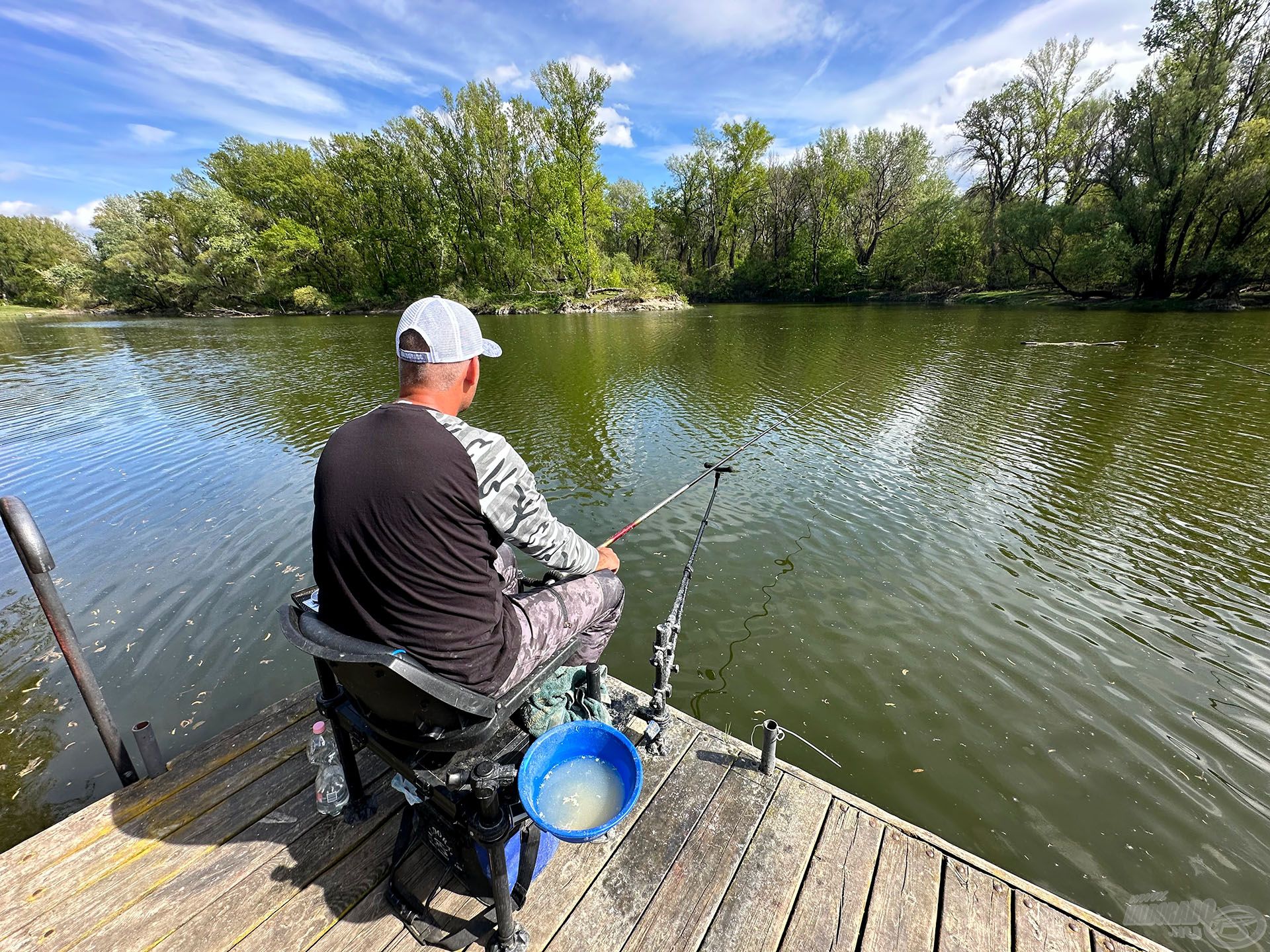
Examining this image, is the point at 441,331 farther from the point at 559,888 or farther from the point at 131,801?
the point at 131,801

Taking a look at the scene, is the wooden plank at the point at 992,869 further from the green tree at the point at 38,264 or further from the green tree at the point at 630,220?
the green tree at the point at 38,264

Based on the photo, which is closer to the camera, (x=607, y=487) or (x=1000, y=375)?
(x=607, y=487)

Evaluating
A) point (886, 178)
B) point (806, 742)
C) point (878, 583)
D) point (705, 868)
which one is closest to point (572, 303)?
point (886, 178)

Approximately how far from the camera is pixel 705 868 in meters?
2.34

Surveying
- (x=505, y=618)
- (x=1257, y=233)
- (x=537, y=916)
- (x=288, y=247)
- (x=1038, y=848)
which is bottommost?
(x=1038, y=848)

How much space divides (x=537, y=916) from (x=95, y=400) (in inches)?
735

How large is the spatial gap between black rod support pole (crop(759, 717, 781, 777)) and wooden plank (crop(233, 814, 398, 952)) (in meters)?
1.90

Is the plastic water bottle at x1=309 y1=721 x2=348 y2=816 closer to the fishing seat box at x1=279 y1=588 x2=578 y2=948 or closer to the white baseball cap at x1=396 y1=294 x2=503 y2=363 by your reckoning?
the fishing seat box at x1=279 y1=588 x2=578 y2=948

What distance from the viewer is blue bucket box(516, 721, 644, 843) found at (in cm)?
200

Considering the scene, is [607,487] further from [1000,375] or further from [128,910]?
[1000,375]

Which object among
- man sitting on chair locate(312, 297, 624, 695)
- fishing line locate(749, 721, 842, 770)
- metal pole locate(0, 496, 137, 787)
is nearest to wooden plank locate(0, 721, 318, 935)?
metal pole locate(0, 496, 137, 787)

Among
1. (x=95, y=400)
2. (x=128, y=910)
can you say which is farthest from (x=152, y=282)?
(x=128, y=910)

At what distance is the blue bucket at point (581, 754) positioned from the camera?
2.00m

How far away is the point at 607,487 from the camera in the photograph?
862cm
